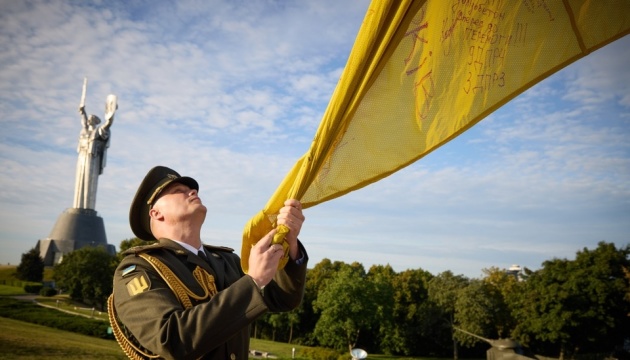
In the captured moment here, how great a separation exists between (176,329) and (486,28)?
122 inches

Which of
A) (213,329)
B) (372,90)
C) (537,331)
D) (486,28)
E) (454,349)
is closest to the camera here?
(213,329)

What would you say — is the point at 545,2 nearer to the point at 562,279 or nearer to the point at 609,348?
the point at 562,279

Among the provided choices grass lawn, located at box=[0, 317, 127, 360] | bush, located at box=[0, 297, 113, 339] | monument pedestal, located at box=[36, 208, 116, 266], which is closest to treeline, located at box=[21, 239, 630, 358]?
monument pedestal, located at box=[36, 208, 116, 266]

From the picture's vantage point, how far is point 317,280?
52.2 meters

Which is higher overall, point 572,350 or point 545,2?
point 545,2

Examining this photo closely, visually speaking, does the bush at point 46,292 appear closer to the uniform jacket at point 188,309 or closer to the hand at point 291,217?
the uniform jacket at point 188,309

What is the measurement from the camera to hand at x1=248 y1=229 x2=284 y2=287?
8.64 ft

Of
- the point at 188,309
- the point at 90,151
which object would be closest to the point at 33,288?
the point at 90,151

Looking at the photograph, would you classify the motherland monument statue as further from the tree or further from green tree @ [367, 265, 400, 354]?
green tree @ [367, 265, 400, 354]

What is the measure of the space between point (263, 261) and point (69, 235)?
2510 inches

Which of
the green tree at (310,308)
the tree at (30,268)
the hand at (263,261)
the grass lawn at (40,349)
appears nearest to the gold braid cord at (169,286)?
the hand at (263,261)

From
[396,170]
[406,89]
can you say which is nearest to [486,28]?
[406,89]

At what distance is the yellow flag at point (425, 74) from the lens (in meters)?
2.95

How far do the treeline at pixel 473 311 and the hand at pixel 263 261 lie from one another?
40433mm
